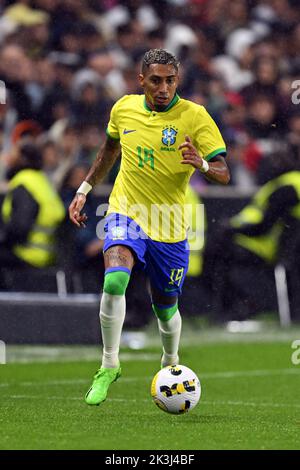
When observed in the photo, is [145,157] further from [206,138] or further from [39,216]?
[39,216]

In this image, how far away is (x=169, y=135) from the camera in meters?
8.41

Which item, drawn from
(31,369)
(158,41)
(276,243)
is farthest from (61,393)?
(158,41)

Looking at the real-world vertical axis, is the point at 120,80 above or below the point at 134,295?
above

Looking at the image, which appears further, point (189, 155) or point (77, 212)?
point (77, 212)

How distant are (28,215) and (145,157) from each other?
5.13 meters

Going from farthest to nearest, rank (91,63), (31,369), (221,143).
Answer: (91,63) < (31,369) < (221,143)

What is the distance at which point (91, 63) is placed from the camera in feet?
54.3

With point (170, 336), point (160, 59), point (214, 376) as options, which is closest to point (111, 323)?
point (170, 336)

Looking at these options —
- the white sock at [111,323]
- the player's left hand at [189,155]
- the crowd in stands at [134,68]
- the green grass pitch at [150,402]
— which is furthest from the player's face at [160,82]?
the crowd in stands at [134,68]

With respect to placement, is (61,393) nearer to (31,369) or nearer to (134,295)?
(31,369)

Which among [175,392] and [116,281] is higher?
[116,281]

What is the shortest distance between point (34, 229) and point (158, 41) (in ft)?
16.5

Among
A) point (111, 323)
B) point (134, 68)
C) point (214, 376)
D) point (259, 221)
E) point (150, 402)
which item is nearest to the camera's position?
point (111, 323)

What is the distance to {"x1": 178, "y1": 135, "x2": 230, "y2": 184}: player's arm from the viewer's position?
25.4 ft
